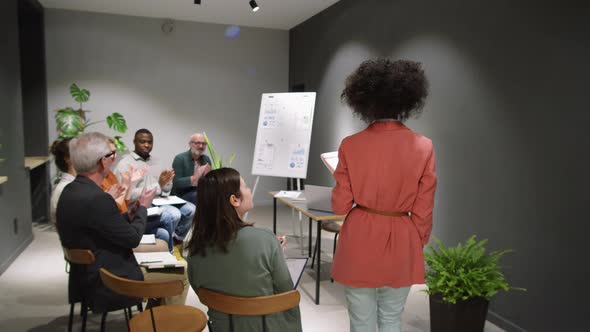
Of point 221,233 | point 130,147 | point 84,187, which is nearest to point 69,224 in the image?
point 84,187

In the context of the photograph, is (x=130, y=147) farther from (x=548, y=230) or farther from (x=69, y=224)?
(x=548, y=230)

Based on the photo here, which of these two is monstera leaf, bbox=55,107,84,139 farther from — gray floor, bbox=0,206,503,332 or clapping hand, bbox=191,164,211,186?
clapping hand, bbox=191,164,211,186

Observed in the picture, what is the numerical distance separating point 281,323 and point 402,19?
3314 mm

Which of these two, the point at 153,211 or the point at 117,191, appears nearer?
the point at 117,191

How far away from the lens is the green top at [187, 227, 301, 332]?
1.52 meters

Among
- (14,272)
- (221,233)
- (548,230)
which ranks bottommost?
(14,272)

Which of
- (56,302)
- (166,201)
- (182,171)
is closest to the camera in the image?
(56,302)

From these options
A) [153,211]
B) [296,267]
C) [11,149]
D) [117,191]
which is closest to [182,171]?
[153,211]

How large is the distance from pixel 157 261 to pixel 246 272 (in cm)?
108

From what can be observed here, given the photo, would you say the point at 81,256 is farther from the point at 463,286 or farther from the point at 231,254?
the point at 463,286

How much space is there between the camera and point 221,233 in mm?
1516

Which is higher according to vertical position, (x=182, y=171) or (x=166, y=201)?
(x=182, y=171)

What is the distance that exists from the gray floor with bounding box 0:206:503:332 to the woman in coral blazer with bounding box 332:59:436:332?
1235 millimetres

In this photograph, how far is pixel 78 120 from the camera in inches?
216
